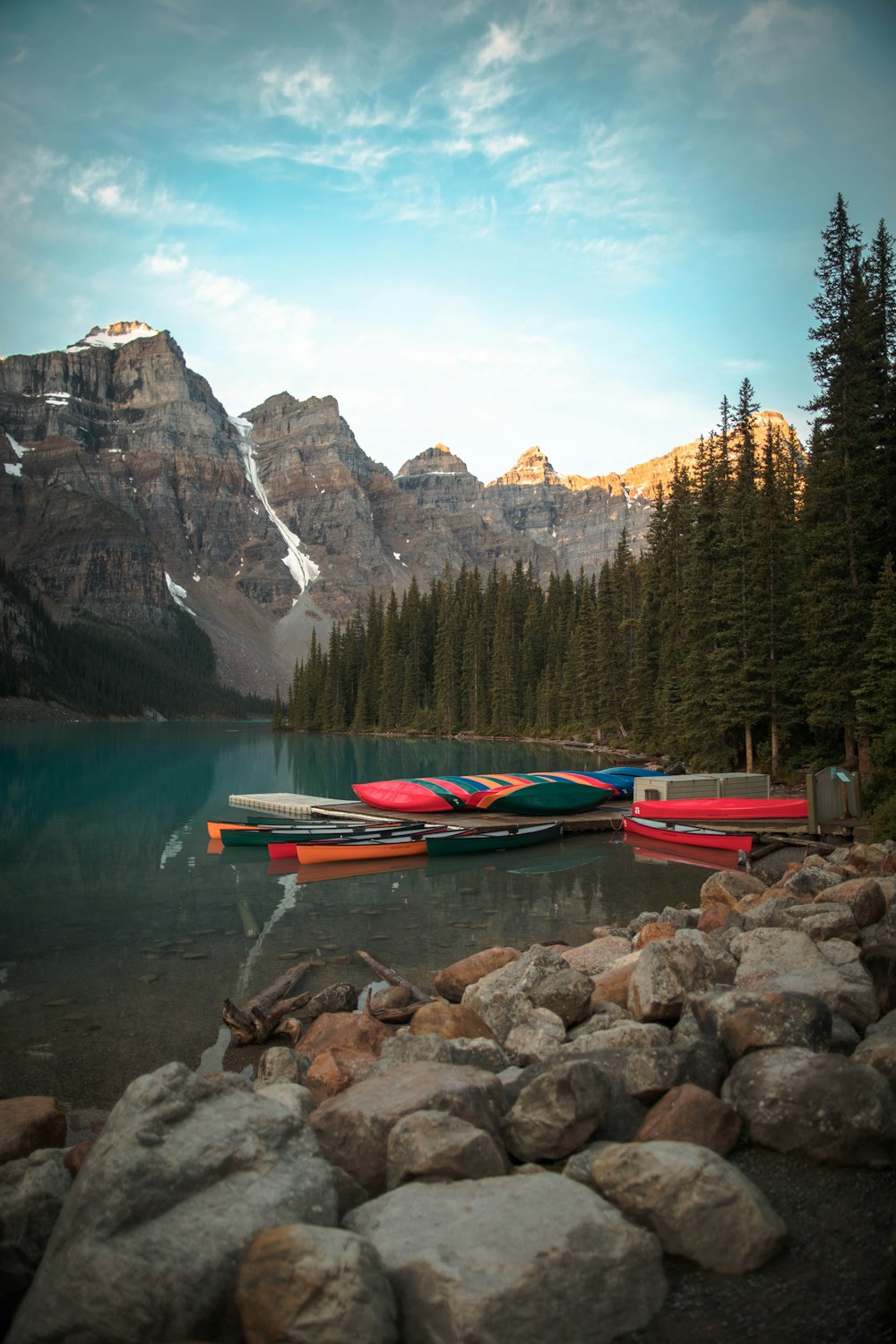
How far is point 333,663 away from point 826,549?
10316 centimetres

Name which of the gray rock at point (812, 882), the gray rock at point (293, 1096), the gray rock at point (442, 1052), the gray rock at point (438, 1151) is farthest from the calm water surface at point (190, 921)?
the gray rock at point (438, 1151)

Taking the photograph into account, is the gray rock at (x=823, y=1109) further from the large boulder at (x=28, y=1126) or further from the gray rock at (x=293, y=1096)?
the large boulder at (x=28, y=1126)

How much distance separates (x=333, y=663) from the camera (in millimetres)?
126438

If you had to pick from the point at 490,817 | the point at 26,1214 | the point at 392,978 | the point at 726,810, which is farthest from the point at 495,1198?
the point at 490,817

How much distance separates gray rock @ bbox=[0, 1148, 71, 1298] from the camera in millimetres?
4770

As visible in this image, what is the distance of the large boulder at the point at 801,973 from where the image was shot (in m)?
7.80

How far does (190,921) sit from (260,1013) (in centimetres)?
722

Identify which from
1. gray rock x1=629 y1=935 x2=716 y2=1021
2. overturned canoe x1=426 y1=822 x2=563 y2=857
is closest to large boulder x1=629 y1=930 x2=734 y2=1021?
gray rock x1=629 y1=935 x2=716 y2=1021

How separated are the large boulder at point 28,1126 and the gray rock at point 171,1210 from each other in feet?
8.39

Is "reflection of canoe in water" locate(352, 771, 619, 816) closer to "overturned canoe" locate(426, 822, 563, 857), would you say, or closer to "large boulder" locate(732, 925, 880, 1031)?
"overturned canoe" locate(426, 822, 563, 857)

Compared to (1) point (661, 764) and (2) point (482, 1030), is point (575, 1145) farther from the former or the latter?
(1) point (661, 764)

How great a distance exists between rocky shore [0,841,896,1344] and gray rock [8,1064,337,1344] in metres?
0.01

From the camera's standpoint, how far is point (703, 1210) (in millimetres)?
4797

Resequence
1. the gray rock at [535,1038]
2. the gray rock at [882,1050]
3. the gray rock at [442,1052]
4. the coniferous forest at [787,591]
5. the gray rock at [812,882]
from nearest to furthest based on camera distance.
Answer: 1. the gray rock at [882,1050]
2. the gray rock at [442,1052]
3. the gray rock at [535,1038]
4. the gray rock at [812,882]
5. the coniferous forest at [787,591]
